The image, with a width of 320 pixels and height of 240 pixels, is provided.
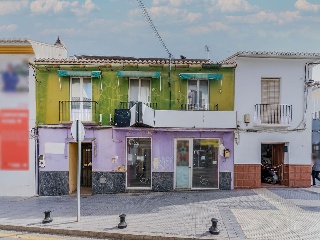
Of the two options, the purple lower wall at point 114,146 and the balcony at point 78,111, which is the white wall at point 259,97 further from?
the balcony at point 78,111

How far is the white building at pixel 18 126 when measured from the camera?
1447 centimetres

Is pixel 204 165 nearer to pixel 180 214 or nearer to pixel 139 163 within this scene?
pixel 139 163

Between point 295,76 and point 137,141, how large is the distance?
26.2 ft

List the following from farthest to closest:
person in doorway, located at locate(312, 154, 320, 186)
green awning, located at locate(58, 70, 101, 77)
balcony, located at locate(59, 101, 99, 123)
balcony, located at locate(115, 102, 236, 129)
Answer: person in doorway, located at locate(312, 154, 320, 186) → balcony, located at locate(59, 101, 99, 123) → green awning, located at locate(58, 70, 101, 77) → balcony, located at locate(115, 102, 236, 129)

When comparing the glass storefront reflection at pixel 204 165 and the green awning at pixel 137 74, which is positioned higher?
the green awning at pixel 137 74

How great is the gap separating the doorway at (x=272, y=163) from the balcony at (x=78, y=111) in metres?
8.55

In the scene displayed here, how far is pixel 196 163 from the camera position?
15.3 meters

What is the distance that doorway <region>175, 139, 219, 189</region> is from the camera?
15.2 m

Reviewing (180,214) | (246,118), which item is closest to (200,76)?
(246,118)

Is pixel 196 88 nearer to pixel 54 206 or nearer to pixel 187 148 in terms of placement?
pixel 187 148

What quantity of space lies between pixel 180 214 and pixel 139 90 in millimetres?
6555

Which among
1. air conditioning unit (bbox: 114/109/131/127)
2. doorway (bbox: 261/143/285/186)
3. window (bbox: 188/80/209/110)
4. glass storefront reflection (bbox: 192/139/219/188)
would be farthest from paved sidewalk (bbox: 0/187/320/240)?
window (bbox: 188/80/209/110)

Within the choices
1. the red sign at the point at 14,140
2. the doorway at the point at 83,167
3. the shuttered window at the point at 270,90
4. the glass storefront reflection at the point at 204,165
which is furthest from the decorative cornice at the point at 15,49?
the shuttered window at the point at 270,90

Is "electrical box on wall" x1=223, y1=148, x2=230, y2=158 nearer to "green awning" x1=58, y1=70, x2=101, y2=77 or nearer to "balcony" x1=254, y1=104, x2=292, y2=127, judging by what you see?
"balcony" x1=254, y1=104, x2=292, y2=127
